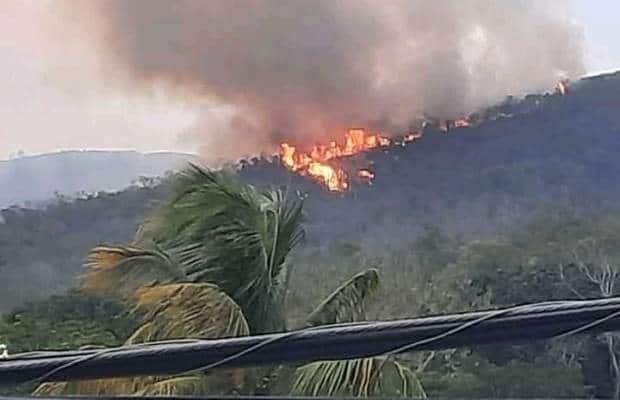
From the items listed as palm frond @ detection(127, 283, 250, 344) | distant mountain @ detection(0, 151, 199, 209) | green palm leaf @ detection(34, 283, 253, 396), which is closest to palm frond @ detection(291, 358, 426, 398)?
green palm leaf @ detection(34, 283, 253, 396)

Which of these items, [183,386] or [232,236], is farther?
[232,236]

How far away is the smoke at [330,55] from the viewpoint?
17.2ft

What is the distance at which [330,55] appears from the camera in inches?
205

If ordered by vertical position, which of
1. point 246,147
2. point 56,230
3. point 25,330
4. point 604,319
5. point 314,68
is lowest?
point 604,319

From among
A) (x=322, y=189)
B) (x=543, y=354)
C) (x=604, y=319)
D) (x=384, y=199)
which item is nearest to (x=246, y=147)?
(x=322, y=189)

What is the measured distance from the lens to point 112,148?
5312mm

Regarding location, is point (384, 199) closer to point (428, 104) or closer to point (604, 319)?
point (428, 104)

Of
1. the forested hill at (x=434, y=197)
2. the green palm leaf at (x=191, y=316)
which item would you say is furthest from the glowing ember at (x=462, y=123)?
the green palm leaf at (x=191, y=316)

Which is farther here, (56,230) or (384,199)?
(384,199)

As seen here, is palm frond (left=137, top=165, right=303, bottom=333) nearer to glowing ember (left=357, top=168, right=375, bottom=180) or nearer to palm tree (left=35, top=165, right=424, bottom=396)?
palm tree (left=35, top=165, right=424, bottom=396)

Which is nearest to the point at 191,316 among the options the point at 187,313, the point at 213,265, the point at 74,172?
the point at 187,313

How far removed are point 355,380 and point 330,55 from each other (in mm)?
2094

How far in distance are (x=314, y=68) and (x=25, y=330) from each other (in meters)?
2.12

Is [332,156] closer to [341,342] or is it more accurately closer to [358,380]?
[358,380]
